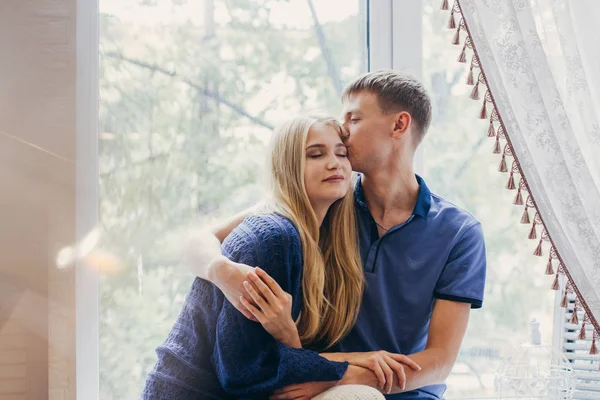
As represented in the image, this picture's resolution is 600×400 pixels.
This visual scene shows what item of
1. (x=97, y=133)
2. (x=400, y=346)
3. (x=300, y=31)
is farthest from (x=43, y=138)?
(x=400, y=346)

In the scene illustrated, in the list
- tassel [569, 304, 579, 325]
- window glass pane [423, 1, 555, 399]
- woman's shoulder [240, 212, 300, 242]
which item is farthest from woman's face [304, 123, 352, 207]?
tassel [569, 304, 579, 325]

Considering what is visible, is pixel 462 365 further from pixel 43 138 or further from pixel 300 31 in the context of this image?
pixel 43 138

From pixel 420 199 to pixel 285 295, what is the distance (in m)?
0.49

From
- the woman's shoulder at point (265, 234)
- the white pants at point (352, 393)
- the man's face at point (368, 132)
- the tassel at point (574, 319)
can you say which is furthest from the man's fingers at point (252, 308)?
the tassel at point (574, 319)

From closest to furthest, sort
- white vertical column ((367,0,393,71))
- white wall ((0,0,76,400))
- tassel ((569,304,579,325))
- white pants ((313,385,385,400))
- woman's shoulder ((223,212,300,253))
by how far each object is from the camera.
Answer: white pants ((313,385,385,400)) → woman's shoulder ((223,212,300,253)) → white wall ((0,0,76,400)) → tassel ((569,304,579,325)) → white vertical column ((367,0,393,71))

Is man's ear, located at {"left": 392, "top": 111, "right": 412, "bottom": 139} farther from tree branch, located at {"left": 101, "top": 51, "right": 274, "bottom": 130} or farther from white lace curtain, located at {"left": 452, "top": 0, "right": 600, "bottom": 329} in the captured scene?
tree branch, located at {"left": 101, "top": 51, "right": 274, "bottom": 130}

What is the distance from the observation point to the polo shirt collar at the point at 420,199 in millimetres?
1838

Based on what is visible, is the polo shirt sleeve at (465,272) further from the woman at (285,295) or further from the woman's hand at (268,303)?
the woman's hand at (268,303)

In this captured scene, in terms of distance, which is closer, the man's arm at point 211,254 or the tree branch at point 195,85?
the man's arm at point 211,254

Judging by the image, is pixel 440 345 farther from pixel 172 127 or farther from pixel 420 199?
pixel 172 127

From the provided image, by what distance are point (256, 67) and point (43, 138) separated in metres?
0.63

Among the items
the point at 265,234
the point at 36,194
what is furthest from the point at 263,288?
the point at 36,194

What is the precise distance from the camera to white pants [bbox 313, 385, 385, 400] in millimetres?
1494

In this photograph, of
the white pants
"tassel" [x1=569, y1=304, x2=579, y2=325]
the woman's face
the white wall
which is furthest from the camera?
"tassel" [x1=569, y1=304, x2=579, y2=325]
